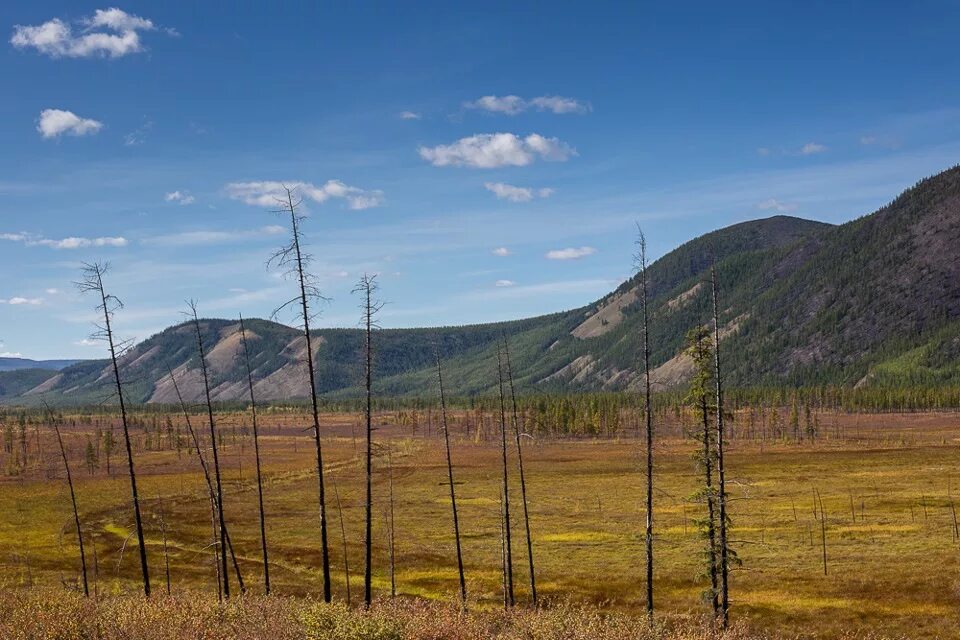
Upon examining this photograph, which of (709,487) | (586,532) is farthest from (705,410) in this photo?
(586,532)

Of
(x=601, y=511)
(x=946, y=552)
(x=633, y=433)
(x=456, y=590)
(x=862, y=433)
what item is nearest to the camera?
(x=456, y=590)

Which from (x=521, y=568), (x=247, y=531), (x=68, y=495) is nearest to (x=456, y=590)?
(x=521, y=568)

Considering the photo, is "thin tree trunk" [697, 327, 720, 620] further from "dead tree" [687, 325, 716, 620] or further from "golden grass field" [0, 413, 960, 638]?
"golden grass field" [0, 413, 960, 638]

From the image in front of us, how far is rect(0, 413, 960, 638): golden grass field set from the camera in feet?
154

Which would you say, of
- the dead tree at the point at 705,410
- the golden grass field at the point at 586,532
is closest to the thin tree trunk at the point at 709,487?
the dead tree at the point at 705,410

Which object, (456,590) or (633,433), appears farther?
(633,433)

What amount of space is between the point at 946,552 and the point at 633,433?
5650 inches

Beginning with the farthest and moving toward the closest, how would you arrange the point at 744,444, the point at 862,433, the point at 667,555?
the point at 862,433, the point at 744,444, the point at 667,555

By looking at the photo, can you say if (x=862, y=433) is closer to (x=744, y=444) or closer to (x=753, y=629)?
(x=744, y=444)

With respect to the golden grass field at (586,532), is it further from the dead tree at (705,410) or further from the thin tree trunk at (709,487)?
the dead tree at (705,410)

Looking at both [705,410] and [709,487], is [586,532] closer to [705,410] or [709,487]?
[709,487]

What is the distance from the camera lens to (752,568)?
178 ft

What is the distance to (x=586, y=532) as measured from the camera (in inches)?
2805

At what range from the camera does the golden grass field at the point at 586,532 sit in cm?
4697
